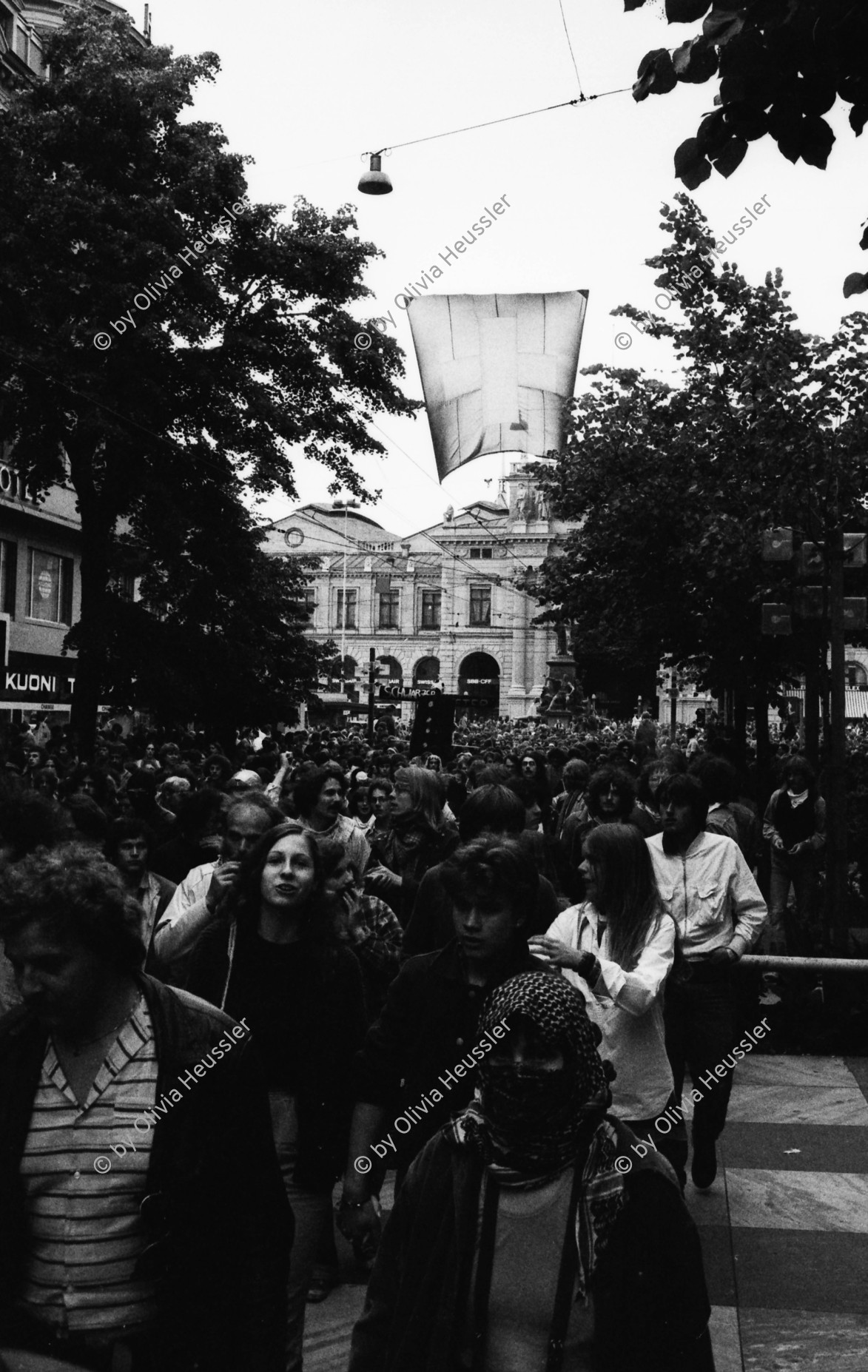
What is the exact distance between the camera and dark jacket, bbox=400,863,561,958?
490 cm

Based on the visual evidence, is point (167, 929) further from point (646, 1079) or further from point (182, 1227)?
point (182, 1227)

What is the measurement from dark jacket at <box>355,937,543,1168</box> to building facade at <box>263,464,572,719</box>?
8391 centimetres

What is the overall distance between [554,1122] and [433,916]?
8.73 feet

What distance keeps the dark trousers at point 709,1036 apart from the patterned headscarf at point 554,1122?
328 cm

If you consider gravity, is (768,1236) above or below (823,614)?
below

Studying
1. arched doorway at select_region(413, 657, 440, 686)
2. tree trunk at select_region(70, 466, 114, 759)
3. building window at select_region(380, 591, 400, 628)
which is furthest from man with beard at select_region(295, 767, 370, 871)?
building window at select_region(380, 591, 400, 628)

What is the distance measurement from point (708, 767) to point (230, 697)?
17671 mm

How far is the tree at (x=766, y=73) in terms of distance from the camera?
4758mm

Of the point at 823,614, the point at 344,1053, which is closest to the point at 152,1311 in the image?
the point at 344,1053

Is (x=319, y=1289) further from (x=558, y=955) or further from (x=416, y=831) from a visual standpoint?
(x=416, y=831)

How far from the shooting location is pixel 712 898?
5.62 m

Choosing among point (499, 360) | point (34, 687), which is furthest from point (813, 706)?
point (34, 687)

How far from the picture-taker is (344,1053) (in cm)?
372

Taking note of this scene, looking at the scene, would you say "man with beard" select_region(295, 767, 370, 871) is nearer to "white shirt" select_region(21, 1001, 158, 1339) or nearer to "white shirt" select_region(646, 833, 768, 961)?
"white shirt" select_region(646, 833, 768, 961)
